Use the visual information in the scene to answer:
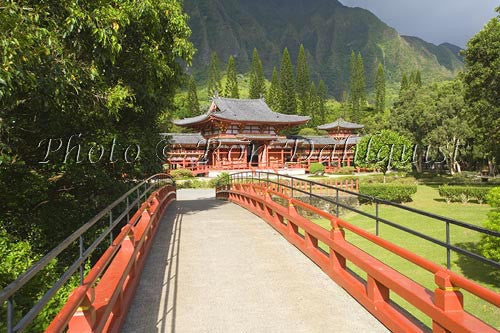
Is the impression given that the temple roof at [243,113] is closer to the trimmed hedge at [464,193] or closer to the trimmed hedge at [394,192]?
the trimmed hedge at [394,192]

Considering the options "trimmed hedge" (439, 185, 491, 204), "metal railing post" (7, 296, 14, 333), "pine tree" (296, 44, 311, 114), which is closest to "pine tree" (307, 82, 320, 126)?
"pine tree" (296, 44, 311, 114)

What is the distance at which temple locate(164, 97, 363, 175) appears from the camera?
42.8 metres

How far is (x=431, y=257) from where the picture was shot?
44.4ft

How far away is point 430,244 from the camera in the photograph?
50.0 ft

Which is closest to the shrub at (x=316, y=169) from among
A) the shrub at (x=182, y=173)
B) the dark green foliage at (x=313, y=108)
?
the shrub at (x=182, y=173)

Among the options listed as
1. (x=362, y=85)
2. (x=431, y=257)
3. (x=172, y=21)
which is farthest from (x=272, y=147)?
(x=362, y=85)

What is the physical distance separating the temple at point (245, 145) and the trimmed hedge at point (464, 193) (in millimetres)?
20055

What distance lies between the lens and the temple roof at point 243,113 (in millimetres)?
44312

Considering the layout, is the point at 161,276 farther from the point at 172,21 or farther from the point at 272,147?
the point at 272,147

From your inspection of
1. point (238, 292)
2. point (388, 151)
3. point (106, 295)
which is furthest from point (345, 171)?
point (106, 295)

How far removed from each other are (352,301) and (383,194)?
23046mm

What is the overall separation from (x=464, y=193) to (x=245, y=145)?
965 inches

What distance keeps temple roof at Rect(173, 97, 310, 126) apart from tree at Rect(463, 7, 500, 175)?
914 inches

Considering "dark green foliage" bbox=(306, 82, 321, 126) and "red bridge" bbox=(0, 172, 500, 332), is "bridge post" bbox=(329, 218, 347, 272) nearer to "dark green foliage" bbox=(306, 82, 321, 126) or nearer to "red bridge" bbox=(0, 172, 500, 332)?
"red bridge" bbox=(0, 172, 500, 332)
